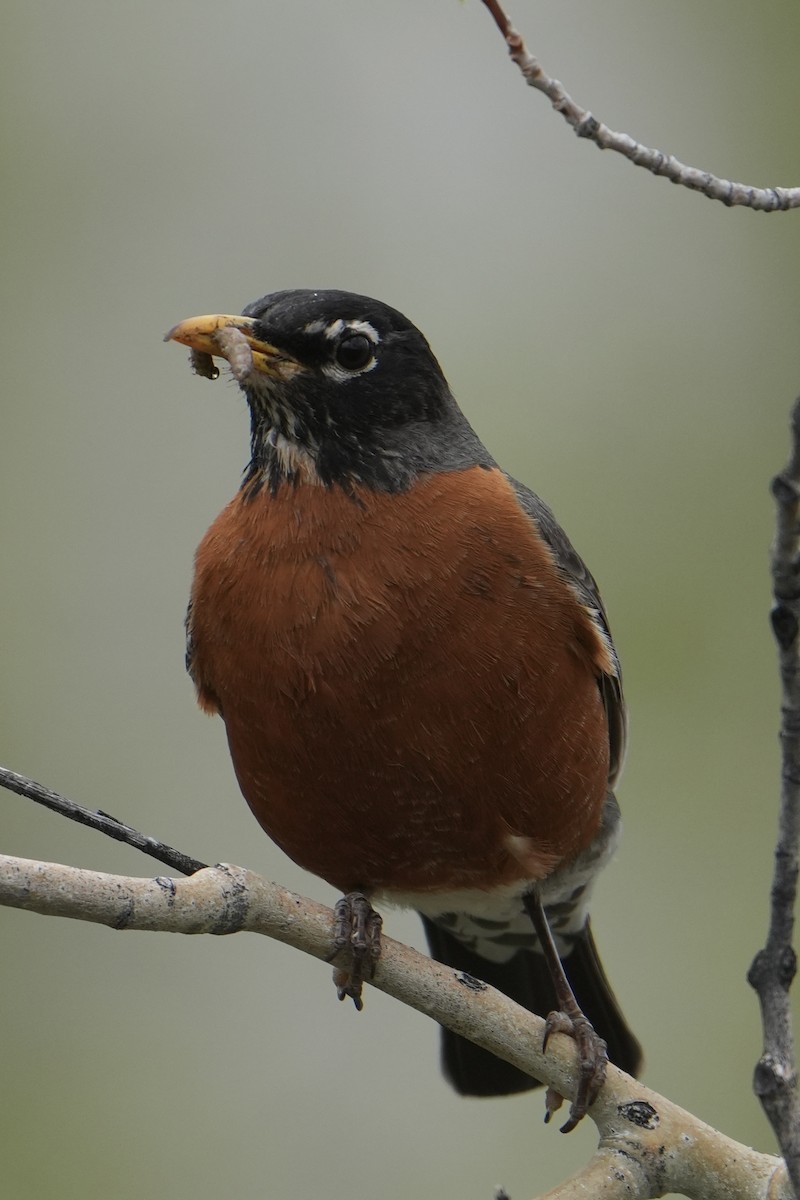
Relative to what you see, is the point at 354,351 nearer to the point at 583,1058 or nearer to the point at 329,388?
the point at 329,388

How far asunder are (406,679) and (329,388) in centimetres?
85

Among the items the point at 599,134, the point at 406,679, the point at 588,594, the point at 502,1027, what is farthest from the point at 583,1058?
the point at 599,134

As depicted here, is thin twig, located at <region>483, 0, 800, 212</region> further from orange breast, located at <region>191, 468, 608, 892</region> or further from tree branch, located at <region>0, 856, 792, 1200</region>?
tree branch, located at <region>0, 856, 792, 1200</region>

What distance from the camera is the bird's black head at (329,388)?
3.73 metres

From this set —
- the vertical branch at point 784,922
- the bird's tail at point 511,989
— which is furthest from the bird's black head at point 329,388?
the vertical branch at point 784,922

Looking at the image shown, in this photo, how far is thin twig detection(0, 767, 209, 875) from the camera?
8.19 ft

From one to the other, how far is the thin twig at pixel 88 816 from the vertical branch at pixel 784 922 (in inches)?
42.1

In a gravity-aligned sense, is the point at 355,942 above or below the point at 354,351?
below

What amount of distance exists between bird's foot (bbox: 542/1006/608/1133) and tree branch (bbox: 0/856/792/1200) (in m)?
0.02

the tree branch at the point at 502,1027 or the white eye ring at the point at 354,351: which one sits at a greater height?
the white eye ring at the point at 354,351

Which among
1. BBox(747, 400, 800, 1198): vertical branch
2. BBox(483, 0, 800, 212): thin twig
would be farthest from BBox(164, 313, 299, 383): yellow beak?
BBox(747, 400, 800, 1198): vertical branch

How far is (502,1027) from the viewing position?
306cm

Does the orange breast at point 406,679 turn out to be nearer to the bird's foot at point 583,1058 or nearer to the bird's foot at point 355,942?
the bird's foot at point 355,942

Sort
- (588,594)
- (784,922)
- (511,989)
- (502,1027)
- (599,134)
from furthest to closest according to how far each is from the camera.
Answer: (511,989) → (588,594) → (502,1027) → (599,134) → (784,922)
